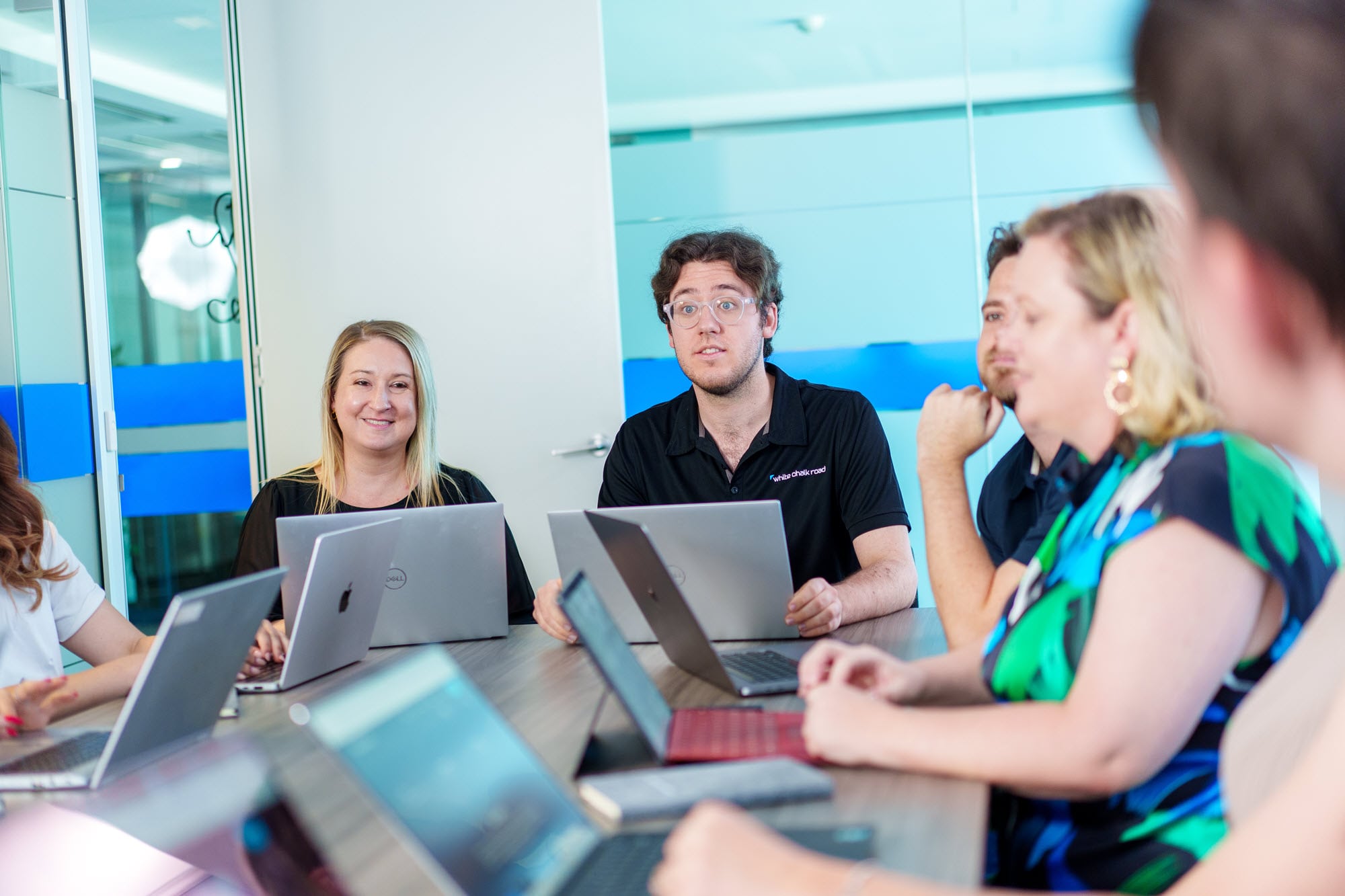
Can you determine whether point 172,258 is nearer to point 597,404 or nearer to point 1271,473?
point 597,404

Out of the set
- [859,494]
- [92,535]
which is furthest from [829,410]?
[92,535]

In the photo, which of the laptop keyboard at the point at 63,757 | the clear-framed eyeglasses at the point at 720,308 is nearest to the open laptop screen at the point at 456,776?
the laptop keyboard at the point at 63,757

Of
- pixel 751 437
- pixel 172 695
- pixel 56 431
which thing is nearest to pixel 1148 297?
pixel 172 695

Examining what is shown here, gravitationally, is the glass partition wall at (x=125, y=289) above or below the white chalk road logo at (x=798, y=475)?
above

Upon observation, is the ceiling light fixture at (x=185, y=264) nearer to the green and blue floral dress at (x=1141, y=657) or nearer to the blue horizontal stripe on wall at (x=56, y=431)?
the blue horizontal stripe on wall at (x=56, y=431)

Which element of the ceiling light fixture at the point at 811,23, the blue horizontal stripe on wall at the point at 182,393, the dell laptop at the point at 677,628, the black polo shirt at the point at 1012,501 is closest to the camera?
the dell laptop at the point at 677,628

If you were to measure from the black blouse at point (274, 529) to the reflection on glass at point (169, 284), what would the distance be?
130 centimetres

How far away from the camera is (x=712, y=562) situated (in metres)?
Answer: 2.02

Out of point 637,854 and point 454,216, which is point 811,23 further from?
point 637,854

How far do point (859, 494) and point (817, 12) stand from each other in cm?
193

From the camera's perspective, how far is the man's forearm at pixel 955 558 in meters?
1.82

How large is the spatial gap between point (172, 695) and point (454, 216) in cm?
267

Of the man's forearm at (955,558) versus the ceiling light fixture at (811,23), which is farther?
the ceiling light fixture at (811,23)

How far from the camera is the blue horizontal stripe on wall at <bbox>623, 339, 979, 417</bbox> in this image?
12.4ft
